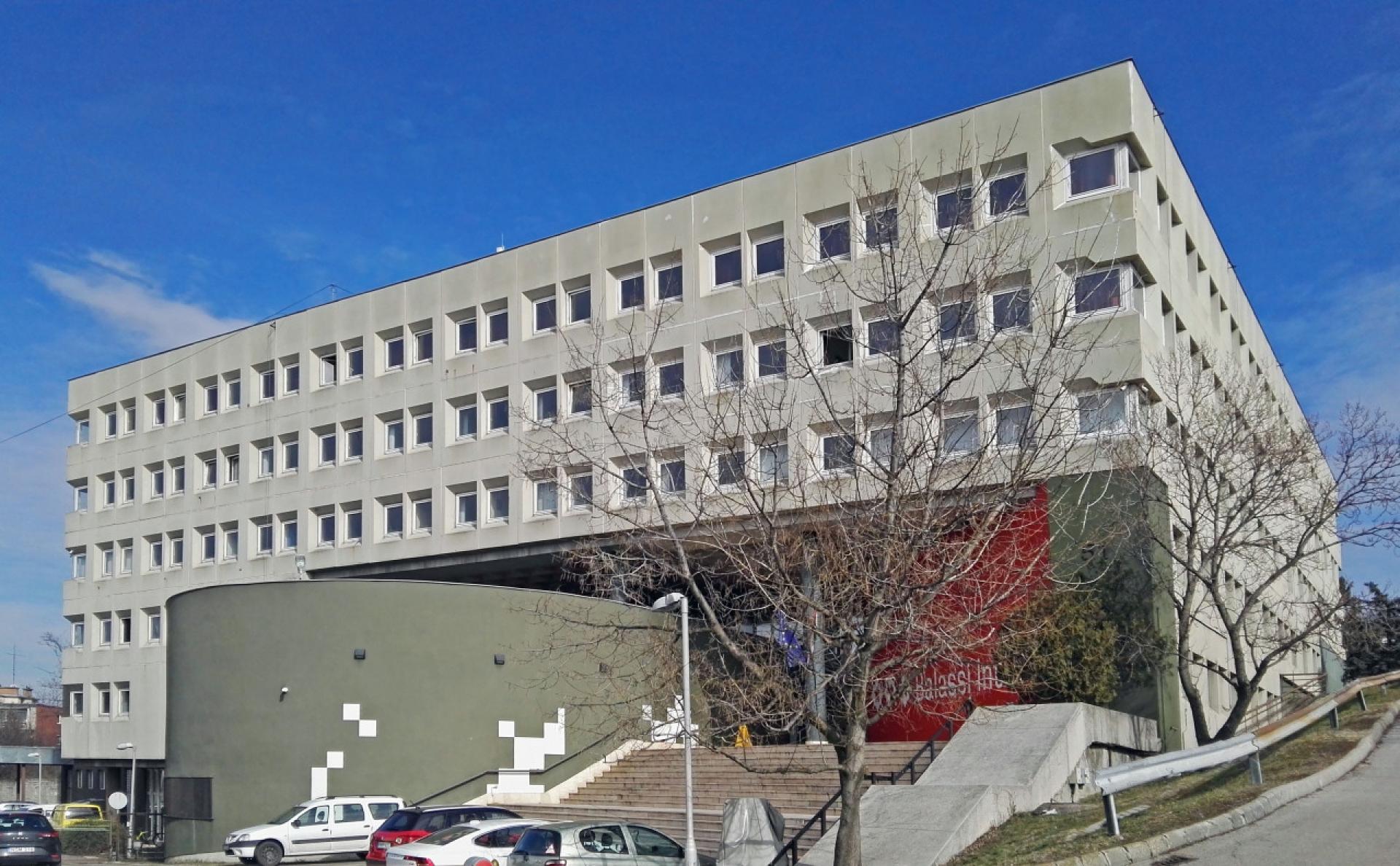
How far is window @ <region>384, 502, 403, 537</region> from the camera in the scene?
143 ft

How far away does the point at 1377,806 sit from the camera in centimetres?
1694

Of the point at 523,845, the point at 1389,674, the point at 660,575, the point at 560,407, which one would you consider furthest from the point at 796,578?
the point at 1389,674

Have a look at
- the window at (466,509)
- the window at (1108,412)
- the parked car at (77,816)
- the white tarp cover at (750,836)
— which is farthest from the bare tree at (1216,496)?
the parked car at (77,816)

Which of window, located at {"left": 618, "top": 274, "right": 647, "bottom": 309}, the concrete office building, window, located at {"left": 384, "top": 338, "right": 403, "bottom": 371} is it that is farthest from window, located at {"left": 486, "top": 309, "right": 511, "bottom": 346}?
window, located at {"left": 618, "top": 274, "right": 647, "bottom": 309}

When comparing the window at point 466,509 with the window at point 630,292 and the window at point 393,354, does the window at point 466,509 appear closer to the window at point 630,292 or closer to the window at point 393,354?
the window at point 393,354

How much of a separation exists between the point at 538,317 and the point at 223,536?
637 inches

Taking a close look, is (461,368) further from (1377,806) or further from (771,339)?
(1377,806)

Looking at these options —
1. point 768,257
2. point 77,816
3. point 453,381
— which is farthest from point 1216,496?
point 77,816

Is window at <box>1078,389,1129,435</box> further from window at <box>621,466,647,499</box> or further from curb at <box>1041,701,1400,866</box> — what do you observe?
window at <box>621,466,647,499</box>

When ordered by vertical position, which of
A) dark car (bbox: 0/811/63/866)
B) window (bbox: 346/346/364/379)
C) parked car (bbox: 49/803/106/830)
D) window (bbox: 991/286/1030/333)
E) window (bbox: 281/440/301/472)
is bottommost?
parked car (bbox: 49/803/106/830)

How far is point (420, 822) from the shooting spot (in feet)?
85.1

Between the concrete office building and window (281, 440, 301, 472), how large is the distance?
0.10m

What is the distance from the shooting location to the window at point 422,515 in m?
43.1

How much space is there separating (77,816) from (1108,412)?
32.6 metres
